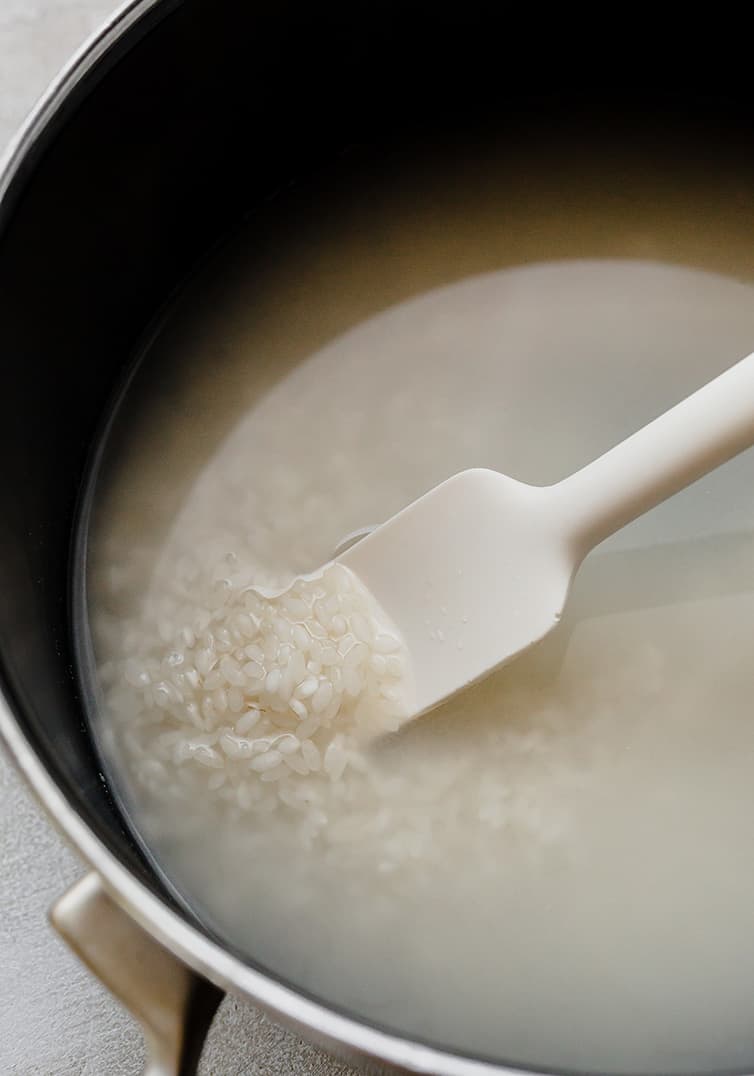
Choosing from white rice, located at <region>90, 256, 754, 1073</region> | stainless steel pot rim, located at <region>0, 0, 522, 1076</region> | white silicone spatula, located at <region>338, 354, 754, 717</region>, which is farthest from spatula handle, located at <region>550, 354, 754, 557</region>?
stainless steel pot rim, located at <region>0, 0, 522, 1076</region>

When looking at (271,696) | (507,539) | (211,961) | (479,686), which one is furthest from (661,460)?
(211,961)

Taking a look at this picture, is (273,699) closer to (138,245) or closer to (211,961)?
(211,961)

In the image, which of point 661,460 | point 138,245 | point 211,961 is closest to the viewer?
point 211,961

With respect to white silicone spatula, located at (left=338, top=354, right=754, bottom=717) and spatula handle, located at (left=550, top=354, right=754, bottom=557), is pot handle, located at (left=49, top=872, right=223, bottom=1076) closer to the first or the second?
white silicone spatula, located at (left=338, top=354, right=754, bottom=717)

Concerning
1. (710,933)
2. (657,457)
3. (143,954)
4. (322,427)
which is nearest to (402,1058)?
(143,954)

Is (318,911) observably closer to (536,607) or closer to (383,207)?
(536,607)

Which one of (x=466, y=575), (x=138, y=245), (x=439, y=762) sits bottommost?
(x=439, y=762)

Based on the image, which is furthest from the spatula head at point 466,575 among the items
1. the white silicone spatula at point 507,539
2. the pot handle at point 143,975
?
the pot handle at point 143,975
